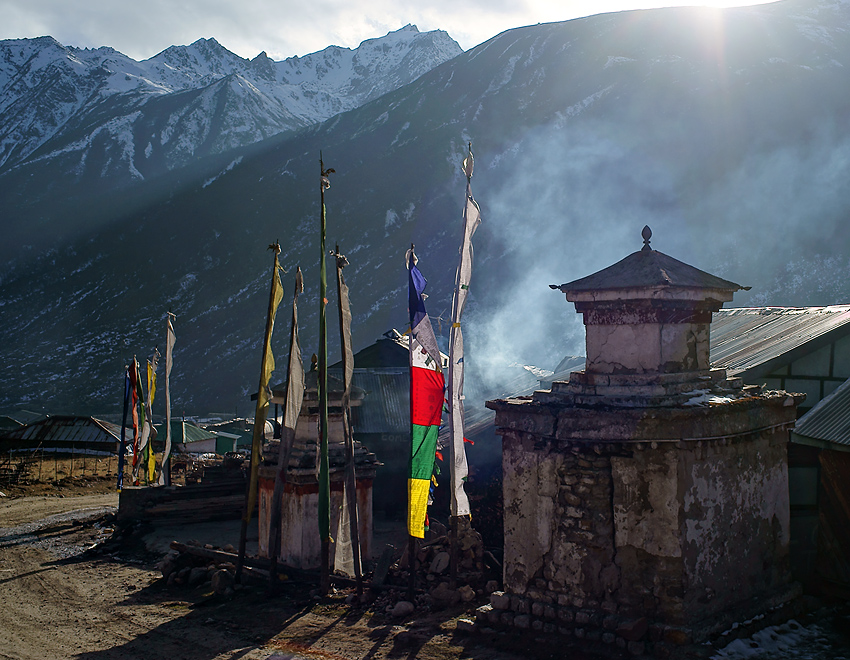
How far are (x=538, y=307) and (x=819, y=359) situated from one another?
51.7 metres

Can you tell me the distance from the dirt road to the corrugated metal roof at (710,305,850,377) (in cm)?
599

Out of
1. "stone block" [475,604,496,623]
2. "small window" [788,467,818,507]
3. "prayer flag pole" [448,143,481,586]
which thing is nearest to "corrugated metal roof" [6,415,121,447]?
"prayer flag pole" [448,143,481,586]

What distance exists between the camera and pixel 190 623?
33.5ft

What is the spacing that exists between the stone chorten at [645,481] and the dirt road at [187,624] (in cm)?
100

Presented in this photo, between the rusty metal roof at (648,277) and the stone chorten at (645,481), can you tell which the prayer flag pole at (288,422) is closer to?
the stone chorten at (645,481)

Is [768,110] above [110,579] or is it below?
above

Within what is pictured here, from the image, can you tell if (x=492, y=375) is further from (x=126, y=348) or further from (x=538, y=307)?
(x=126, y=348)

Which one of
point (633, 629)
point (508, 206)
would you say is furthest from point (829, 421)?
point (508, 206)

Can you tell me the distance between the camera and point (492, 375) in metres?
35.0

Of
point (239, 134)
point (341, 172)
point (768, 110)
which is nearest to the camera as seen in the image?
point (768, 110)

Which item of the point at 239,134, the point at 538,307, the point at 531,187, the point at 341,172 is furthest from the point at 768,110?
the point at 239,134

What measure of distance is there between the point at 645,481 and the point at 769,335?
649cm

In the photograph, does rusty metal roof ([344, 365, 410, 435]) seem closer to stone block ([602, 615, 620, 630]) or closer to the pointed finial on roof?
the pointed finial on roof

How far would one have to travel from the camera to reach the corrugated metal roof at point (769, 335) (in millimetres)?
11070
